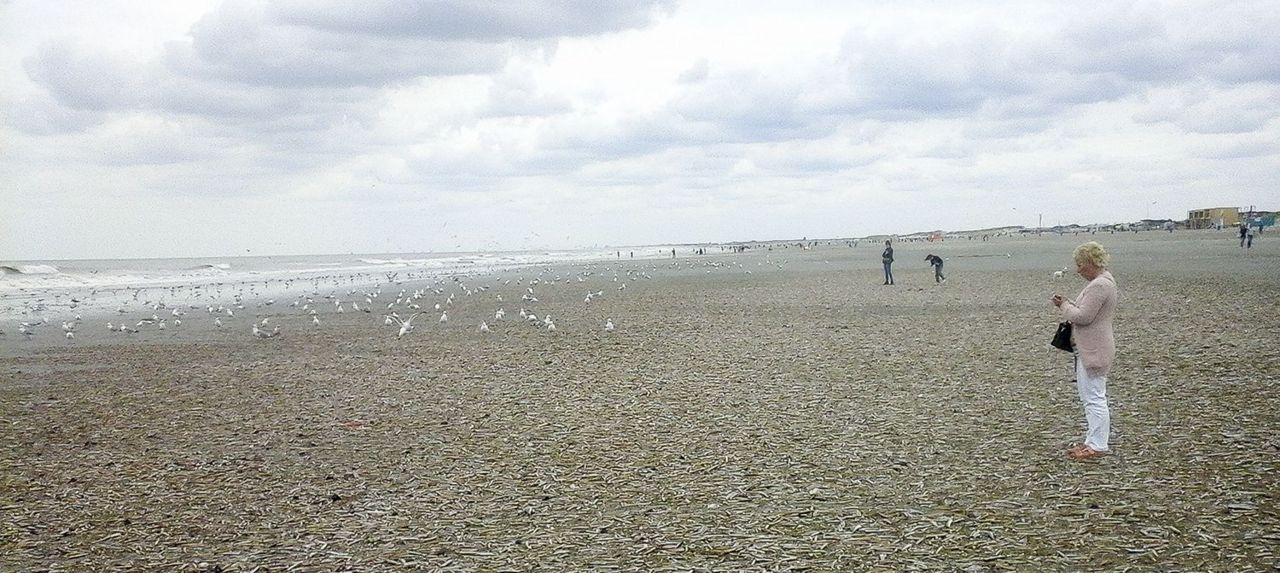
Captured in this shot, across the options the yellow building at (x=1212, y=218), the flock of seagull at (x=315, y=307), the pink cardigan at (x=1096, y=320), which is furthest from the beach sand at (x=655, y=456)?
the yellow building at (x=1212, y=218)

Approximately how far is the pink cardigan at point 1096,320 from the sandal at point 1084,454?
0.73 m

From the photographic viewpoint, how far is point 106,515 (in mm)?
7379

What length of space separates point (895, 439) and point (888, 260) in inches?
1129

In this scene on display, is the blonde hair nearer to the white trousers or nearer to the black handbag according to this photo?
the black handbag

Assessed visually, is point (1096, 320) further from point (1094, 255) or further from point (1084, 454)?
point (1084, 454)

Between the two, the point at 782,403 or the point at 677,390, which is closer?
the point at 782,403

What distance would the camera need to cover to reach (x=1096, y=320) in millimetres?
8172

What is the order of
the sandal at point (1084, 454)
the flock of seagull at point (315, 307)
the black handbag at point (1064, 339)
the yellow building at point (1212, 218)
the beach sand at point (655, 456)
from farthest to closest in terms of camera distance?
1. the yellow building at point (1212, 218)
2. the flock of seagull at point (315, 307)
3. the black handbag at point (1064, 339)
4. the sandal at point (1084, 454)
5. the beach sand at point (655, 456)

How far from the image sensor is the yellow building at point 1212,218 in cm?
14030

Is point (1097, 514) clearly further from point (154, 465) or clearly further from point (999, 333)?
point (999, 333)

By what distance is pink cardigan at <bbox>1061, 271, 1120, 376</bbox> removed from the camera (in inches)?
317

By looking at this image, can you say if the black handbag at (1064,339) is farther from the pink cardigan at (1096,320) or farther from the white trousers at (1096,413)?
the white trousers at (1096,413)

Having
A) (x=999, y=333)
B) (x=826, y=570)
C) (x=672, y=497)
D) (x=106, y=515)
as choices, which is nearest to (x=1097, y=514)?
(x=826, y=570)

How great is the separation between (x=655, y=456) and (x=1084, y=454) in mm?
4095
